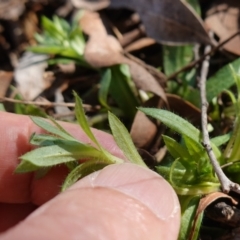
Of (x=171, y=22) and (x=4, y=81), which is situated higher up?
(x=171, y=22)

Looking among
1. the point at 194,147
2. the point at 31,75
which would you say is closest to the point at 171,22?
the point at 31,75

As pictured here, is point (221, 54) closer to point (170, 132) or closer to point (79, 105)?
point (170, 132)

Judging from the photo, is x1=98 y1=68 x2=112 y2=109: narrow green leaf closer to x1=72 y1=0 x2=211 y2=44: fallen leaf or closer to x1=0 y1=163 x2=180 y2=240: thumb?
x1=72 y1=0 x2=211 y2=44: fallen leaf

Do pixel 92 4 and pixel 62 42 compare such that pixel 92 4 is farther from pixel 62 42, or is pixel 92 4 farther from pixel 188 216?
pixel 188 216

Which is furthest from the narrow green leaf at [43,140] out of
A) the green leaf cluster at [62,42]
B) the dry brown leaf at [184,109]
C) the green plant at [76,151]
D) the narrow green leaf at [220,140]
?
the green leaf cluster at [62,42]

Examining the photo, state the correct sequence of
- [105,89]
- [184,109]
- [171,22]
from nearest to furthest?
1. [184,109]
2. [105,89]
3. [171,22]

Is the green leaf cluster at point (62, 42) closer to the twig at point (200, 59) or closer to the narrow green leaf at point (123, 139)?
the twig at point (200, 59)
